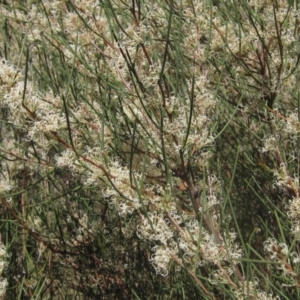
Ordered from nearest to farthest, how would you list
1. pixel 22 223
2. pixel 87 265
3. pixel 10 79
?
pixel 10 79
pixel 22 223
pixel 87 265

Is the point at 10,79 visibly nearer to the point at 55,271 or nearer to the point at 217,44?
the point at 217,44

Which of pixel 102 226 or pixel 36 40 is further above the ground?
pixel 36 40

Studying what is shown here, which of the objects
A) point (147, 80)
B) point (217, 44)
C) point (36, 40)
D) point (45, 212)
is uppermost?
point (36, 40)

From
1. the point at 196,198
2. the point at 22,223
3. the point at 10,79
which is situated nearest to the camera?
the point at 10,79

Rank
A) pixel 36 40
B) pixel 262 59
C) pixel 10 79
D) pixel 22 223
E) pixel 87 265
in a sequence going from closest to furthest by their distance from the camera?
1. pixel 10 79
2. pixel 262 59
3. pixel 22 223
4. pixel 36 40
5. pixel 87 265

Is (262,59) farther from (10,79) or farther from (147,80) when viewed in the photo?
(10,79)

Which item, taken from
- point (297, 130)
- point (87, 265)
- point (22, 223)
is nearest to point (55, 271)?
point (87, 265)

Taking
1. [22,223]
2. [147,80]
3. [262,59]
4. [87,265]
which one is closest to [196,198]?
[147,80]

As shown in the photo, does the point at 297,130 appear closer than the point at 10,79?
No

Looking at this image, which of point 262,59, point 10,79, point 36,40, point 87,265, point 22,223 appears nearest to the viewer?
point 10,79
